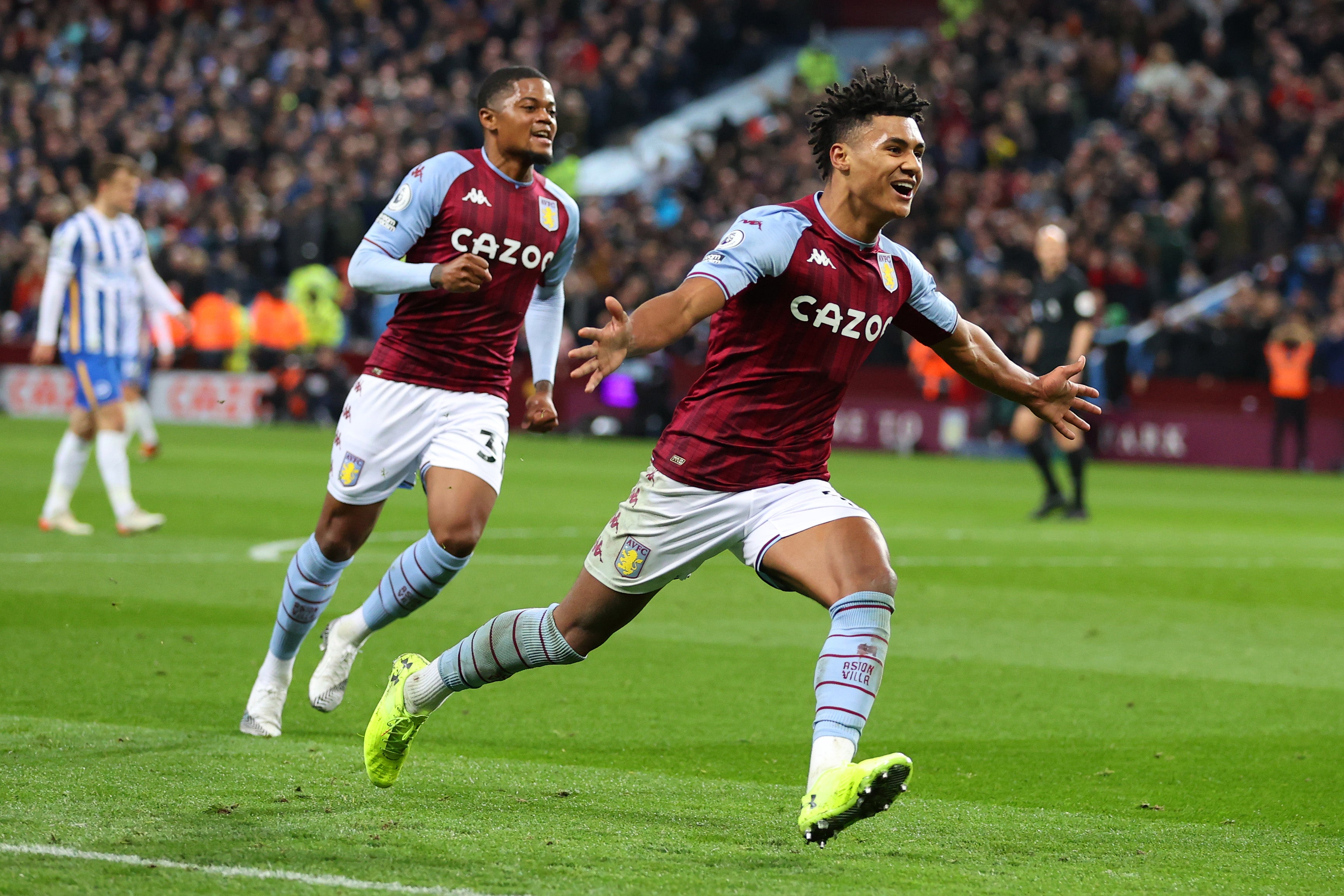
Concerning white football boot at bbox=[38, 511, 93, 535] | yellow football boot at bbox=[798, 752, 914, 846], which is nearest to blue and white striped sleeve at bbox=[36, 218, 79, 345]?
white football boot at bbox=[38, 511, 93, 535]

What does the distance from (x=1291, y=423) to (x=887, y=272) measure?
19000 mm

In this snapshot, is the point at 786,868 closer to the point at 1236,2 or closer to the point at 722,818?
the point at 722,818

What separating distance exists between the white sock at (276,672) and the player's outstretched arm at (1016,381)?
259 cm

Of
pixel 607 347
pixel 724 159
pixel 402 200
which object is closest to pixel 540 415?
pixel 402 200

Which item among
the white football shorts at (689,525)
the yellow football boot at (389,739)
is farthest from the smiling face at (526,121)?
the yellow football boot at (389,739)

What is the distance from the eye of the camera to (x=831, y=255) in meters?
4.91

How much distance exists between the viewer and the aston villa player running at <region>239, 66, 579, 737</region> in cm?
625

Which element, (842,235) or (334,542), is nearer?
(842,235)

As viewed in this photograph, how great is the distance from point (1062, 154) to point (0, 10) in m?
26.6

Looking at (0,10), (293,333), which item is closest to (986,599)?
(293,333)

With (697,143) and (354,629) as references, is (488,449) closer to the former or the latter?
(354,629)

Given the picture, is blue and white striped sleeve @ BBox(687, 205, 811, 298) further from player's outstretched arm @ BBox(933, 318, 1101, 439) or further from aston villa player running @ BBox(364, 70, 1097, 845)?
player's outstretched arm @ BBox(933, 318, 1101, 439)

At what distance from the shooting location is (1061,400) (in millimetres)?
5305

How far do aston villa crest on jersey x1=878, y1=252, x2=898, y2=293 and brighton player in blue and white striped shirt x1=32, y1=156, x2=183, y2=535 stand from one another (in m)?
8.01
